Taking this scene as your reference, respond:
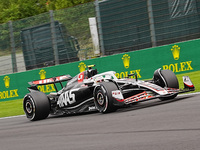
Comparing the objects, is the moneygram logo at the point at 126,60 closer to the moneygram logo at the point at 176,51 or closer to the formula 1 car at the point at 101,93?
the moneygram logo at the point at 176,51

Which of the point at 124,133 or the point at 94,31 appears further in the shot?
the point at 94,31

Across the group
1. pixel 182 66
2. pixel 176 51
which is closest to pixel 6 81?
pixel 176 51

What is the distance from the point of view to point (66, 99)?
9.67m

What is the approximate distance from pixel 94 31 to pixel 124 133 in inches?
424

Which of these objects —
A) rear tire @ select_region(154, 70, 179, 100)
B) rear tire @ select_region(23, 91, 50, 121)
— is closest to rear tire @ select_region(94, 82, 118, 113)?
rear tire @ select_region(154, 70, 179, 100)

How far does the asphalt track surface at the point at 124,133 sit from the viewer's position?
15.9 feet

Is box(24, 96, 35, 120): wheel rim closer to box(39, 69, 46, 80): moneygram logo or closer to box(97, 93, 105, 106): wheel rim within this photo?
box(97, 93, 105, 106): wheel rim

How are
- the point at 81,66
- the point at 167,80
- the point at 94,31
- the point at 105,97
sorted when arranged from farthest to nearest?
1. the point at 94,31
2. the point at 81,66
3. the point at 167,80
4. the point at 105,97

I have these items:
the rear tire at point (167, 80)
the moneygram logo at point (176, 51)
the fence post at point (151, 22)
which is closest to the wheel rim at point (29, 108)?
the rear tire at point (167, 80)

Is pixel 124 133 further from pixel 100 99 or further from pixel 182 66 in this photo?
pixel 182 66

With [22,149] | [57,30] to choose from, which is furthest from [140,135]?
[57,30]

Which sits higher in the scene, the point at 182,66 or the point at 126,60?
the point at 126,60

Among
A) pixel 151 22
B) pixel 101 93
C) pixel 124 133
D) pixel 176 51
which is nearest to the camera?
pixel 124 133

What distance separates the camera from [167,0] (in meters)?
14.7
